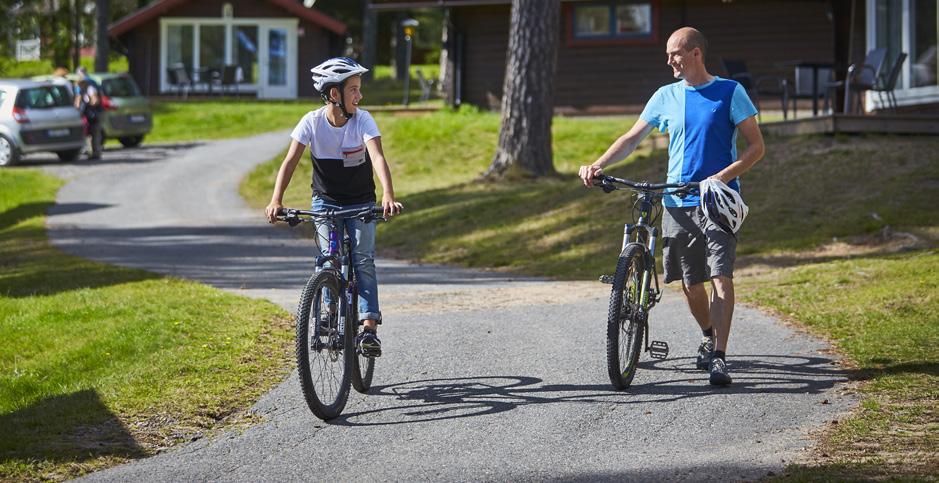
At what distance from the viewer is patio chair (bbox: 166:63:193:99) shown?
45094mm

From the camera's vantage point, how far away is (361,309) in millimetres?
7586

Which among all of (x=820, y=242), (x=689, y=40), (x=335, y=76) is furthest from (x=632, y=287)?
(x=820, y=242)

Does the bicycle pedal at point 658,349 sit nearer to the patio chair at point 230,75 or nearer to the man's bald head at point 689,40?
the man's bald head at point 689,40

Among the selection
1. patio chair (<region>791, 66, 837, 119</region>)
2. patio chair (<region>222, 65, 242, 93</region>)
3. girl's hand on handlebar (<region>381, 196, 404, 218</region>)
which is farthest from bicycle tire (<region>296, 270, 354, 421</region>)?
patio chair (<region>222, 65, 242, 93</region>)

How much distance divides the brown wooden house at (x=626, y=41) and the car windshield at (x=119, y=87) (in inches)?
248

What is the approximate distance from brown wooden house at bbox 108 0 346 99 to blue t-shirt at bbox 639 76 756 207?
39.3 metres

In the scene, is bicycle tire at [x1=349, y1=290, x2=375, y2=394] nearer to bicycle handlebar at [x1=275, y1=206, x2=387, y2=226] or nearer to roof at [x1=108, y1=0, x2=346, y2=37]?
bicycle handlebar at [x1=275, y1=206, x2=387, y2=226]

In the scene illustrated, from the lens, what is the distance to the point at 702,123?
7633 millimetres

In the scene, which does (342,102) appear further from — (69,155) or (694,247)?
(69,155)

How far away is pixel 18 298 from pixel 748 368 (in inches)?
281

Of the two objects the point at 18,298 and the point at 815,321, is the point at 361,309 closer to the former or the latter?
the point at 815,321

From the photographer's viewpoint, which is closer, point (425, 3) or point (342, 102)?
point (342, 102)

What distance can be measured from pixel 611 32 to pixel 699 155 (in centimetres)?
2489

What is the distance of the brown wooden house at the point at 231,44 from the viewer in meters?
46.4
